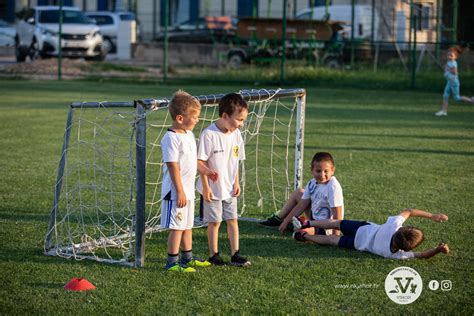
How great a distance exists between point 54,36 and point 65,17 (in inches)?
59.0

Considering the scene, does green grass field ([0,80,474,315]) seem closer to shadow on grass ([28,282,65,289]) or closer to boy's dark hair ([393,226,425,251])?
shadow on grass ([28,282,65,289])

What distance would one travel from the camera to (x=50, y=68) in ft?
83.3

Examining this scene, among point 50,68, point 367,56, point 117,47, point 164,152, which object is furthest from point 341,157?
point 117,47

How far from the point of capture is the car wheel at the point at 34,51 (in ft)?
89.4

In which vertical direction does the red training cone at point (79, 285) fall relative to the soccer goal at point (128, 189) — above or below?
below

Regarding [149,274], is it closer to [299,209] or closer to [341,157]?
[299,209]

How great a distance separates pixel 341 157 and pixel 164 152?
5775mm

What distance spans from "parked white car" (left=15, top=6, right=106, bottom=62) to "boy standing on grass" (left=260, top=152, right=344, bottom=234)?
2099 cm

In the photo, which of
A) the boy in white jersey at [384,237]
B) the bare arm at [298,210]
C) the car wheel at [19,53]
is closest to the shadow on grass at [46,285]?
the boy in white jersey at [384,237]

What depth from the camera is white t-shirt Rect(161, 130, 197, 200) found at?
5.66 meters

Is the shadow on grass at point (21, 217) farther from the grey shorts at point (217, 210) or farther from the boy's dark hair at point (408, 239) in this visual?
the boy's dark hair at point (408, 239)

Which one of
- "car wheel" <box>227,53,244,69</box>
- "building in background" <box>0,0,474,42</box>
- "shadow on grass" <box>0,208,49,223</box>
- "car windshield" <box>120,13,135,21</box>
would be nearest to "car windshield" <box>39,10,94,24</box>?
"car wheel" <box>227,53,244,69</box>

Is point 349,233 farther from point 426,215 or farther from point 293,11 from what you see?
point 293,11

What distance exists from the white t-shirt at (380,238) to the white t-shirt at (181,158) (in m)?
1.44
